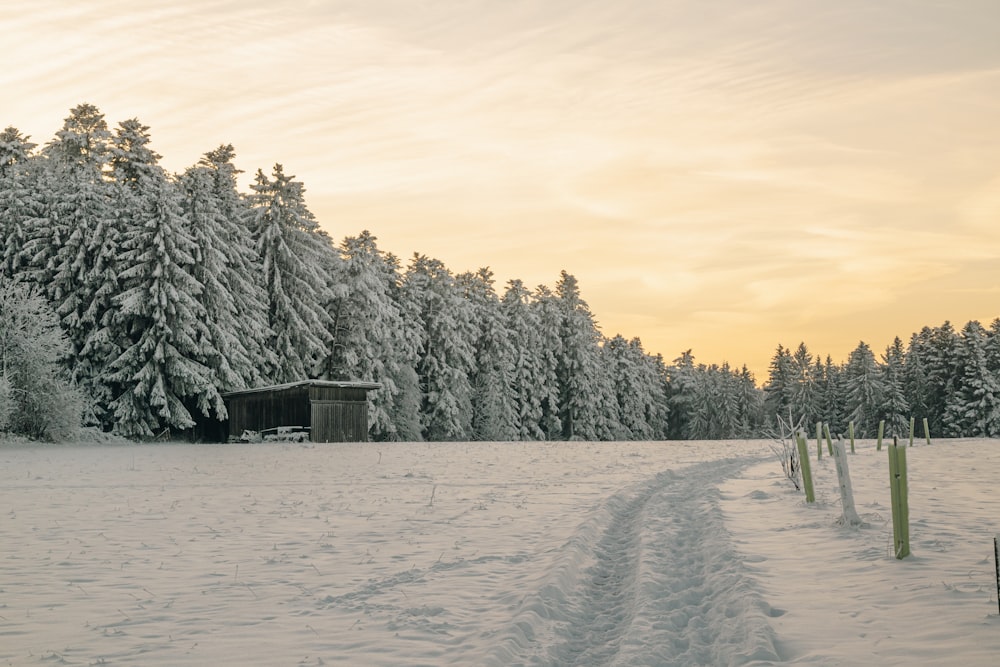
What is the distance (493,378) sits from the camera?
232 ft

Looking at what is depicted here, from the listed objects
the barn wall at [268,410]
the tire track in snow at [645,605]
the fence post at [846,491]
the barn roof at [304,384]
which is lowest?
the tire track in snow at [645,605]

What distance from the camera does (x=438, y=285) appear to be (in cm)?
6931

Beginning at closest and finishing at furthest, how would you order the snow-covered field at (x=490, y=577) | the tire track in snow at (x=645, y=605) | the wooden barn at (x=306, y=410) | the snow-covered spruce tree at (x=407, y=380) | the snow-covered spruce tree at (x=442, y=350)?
the tire track in snow at (x=645, y=605) → the snow-covered field at (x=490, y=577) → the wooden barn at (x=306, y=410) → the snow-covered spruce tree at (x=407, y=380) → the snow-covered spruce tree at (x=442, y=350)

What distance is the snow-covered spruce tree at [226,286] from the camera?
46062 millimetres

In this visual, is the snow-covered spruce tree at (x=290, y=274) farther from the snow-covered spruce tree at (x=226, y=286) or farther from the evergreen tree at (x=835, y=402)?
the evergreen tree at (x=835, y=402)

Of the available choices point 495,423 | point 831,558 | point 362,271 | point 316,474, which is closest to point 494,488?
point 316,474

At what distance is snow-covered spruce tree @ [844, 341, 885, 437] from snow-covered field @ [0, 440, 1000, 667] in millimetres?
81576

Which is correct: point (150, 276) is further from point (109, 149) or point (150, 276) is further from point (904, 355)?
point (904, 355)

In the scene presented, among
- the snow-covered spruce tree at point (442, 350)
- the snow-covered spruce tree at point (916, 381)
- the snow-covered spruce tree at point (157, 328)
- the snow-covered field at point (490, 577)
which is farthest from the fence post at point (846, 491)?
the snow-covered spruce tree at point (916, 381)

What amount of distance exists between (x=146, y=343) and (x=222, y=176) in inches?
696

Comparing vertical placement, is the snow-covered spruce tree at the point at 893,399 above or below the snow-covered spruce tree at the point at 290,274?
below

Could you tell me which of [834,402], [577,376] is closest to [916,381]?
[834,402]

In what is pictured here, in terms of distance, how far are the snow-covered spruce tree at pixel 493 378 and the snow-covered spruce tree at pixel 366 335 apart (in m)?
12.5

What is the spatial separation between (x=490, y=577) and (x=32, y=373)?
35.4 m
